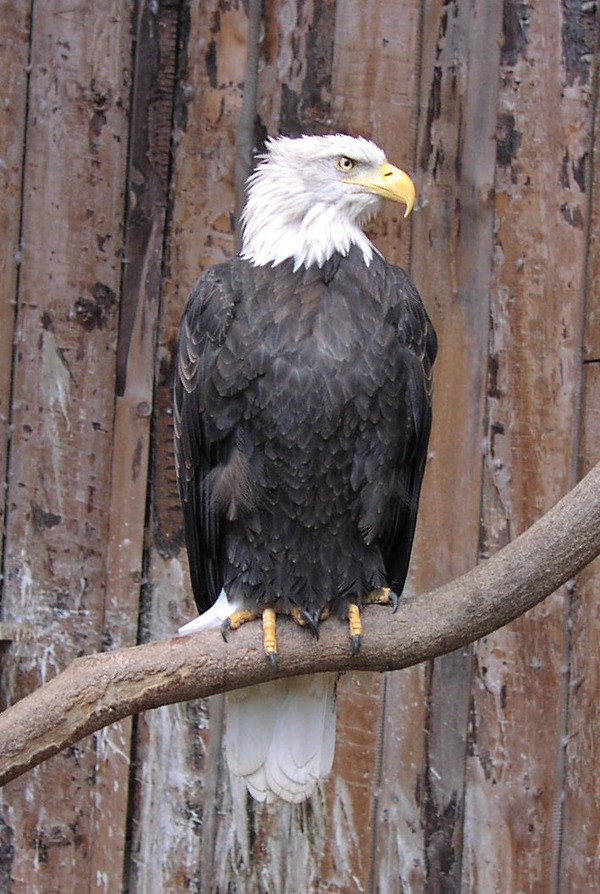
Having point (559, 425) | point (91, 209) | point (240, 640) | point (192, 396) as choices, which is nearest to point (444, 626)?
point (240, 640)

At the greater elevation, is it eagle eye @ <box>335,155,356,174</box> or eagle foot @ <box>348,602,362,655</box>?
eagle eye @ <box>335,155,356,174</box>

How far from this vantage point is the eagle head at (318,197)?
2551 mm

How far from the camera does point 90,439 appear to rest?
121 inches

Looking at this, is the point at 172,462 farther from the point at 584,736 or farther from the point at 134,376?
the point at 584,736

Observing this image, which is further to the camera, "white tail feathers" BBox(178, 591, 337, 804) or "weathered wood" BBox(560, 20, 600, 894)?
"weathered wood" BBox(560, 20, 600, 894)

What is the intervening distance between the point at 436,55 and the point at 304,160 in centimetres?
71

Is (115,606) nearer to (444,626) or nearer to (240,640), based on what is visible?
(240,640)

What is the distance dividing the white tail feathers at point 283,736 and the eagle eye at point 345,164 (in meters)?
1.18

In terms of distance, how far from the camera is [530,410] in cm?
299

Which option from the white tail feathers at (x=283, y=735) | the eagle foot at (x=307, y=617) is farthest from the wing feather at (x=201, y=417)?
the eagle foot at (x=307, y=617)

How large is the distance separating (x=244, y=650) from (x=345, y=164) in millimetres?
1107

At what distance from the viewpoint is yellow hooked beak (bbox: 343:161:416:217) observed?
8.35 feet

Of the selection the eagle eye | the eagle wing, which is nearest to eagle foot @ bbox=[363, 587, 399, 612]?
the eagle wing

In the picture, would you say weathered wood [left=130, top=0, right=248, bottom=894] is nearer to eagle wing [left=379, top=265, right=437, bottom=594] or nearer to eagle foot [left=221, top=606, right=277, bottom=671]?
eagle foot [left=221, top=606, right=277, bottom=671]
